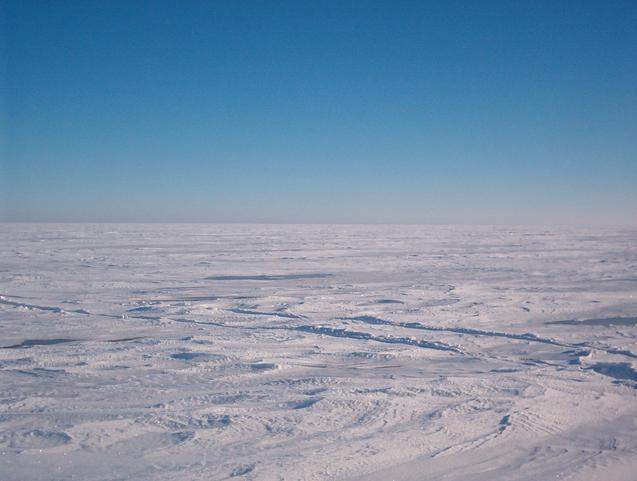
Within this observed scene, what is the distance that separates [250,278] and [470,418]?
887 cm

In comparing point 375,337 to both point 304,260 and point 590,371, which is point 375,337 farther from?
point 304,260

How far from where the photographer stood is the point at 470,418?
373cm

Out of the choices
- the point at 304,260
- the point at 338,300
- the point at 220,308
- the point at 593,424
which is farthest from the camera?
the point at 304,260

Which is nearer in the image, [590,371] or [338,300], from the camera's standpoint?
[590,371]

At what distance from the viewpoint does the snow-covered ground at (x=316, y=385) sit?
3.11 metres

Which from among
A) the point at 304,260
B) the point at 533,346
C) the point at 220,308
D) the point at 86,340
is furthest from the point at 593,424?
the point at 304,260

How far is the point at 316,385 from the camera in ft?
14.5

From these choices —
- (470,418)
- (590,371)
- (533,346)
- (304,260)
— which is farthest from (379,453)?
(304,260)

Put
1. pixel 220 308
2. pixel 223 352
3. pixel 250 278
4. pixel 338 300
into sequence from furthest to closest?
pixel 250 278
pixel 338 300
pixel 220 308
pixel 223 352

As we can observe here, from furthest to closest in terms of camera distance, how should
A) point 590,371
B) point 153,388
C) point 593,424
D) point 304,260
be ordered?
point 304,260
point 590,371
point 153,388
point 593,424

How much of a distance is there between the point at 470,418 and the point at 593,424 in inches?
33.8

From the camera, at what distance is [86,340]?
237 inches

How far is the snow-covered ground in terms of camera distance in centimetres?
311

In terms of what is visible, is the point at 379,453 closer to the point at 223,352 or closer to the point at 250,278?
the point at 223,352
